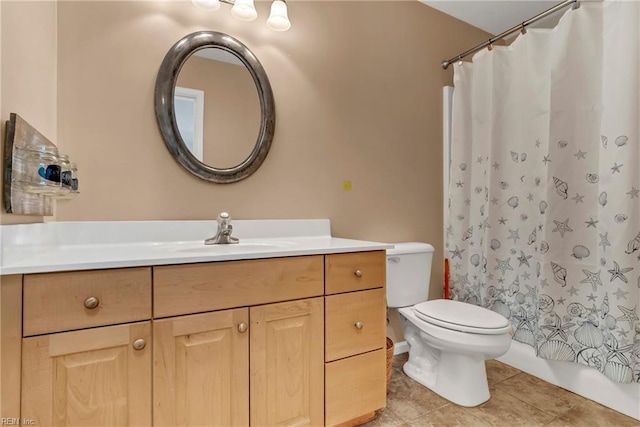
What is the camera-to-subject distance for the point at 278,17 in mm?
1619

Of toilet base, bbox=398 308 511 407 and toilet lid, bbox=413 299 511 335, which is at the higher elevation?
toilet lid, bbox=413 299 511 335

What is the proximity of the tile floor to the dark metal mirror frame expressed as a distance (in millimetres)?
1358

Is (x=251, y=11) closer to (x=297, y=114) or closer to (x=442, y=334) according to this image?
(x=297, y=114)

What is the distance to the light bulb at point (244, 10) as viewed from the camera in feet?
5.08

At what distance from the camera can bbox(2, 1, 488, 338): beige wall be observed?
1.36 m

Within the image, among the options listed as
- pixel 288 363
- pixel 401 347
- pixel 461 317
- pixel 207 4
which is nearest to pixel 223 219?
pixel 288 363

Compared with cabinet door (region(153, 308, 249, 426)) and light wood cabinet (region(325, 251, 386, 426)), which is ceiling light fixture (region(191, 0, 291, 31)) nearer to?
light wood cabinet (region(325, 251, 386, 426))

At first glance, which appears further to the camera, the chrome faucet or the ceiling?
the ceiling

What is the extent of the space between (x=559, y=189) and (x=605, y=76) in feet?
1.81

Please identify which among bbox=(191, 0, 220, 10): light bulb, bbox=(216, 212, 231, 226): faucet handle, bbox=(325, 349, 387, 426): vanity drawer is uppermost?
bbox=(191, 0, 220, 10): light bulb

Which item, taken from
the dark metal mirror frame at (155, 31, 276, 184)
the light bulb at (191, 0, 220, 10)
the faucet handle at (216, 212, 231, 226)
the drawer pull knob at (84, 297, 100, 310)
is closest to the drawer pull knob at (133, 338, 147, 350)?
the drawer pull knob at (84, 297, 100, 310)

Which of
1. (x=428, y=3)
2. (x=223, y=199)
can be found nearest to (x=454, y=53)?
(x=428, y=3)

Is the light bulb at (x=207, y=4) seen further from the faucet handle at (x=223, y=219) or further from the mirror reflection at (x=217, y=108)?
the faucet handle at (x=223, y=219)

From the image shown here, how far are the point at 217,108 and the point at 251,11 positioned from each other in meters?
0.48
